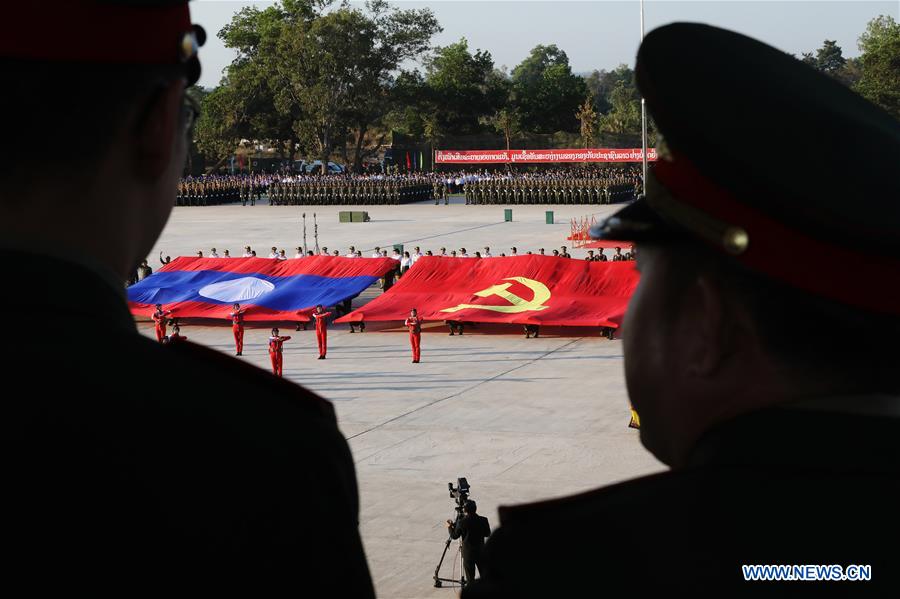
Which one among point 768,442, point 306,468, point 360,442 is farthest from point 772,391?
point 360,442

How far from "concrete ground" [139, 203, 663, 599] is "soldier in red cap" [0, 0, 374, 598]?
30.2ft

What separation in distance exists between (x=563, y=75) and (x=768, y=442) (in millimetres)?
91468

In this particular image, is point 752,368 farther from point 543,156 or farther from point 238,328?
point 543,156

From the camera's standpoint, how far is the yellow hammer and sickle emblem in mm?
23828

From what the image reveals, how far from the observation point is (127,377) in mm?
1055

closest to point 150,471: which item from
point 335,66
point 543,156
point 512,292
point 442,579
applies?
point 442,579

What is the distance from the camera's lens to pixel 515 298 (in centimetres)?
2417

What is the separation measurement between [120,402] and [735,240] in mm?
643

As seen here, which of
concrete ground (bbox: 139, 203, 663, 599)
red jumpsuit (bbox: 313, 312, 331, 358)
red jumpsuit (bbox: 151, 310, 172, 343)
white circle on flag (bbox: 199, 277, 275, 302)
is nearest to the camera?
concrete ground (bbox: 139, 203, 663, 599)

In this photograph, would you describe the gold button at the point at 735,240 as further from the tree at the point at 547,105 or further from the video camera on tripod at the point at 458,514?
the tree at the point at 547,105

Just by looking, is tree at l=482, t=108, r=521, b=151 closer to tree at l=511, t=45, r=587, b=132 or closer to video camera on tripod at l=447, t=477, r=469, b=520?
tree at l=511, t=45, r=587, b=132

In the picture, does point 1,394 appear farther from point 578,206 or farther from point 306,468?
point 578,206

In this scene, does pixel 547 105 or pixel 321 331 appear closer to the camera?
pixel 321 331

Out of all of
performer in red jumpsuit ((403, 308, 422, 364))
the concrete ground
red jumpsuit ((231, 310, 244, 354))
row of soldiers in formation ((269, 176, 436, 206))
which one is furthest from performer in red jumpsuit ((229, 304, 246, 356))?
row of soldiers in formation ((269, 176, 436, 206))
